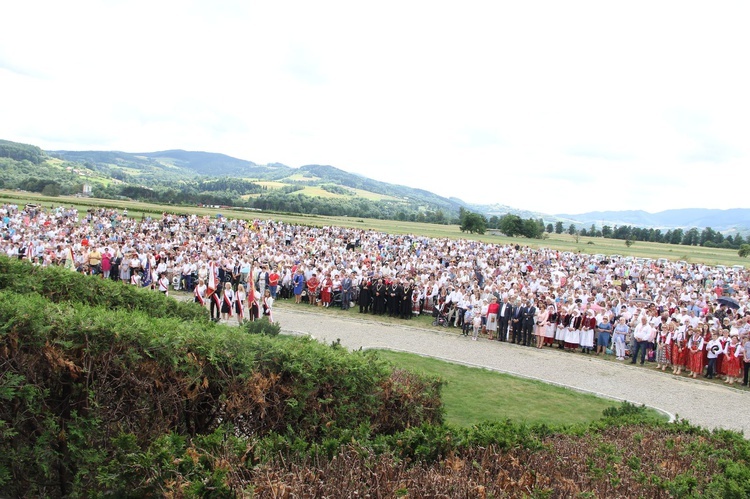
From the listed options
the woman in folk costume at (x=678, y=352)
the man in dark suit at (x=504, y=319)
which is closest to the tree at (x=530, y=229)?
the man in dark suit at (x=504, y=319)

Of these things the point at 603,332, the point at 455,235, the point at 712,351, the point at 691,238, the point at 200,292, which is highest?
the point at 691,238

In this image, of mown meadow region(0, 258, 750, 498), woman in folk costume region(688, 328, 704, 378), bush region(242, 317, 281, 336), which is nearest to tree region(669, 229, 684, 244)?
woman in folk costume region(688, 328, 704, 378)

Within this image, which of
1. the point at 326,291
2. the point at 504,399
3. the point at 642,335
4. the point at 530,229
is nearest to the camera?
the point at 504,399

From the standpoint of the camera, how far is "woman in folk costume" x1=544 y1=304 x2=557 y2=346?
18984 millimetres

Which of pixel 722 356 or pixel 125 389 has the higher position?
pixel 125 389

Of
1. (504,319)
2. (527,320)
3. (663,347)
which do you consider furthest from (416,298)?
(663,347)

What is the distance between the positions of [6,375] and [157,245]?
27.4 meters

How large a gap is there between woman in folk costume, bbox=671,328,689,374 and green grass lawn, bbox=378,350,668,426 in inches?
219

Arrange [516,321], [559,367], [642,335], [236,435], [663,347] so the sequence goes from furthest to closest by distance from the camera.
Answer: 1. [516,321]
2. [642,335]
3. [663,347]
4. [559,367]
5. [236,435]

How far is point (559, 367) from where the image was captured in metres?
16.0

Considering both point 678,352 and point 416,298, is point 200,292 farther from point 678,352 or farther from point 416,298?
point 678,352

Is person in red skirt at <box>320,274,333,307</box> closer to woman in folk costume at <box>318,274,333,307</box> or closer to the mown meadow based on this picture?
woman in folk costume at <box>318,274,333,307</box>

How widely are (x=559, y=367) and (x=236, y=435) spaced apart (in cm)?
1218

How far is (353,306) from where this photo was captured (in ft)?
80.7
